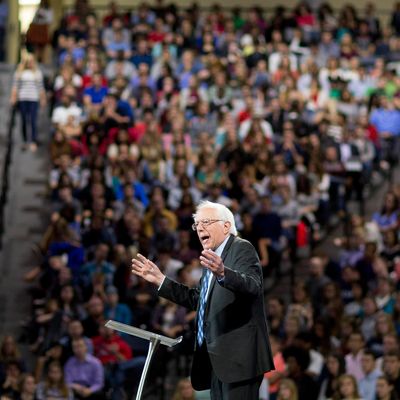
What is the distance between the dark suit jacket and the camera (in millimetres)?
6926

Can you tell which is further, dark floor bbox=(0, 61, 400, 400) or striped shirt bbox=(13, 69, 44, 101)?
striped shirt bbox=(13, 69, 44, 101)

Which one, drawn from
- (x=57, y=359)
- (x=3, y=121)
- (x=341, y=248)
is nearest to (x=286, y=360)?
(x=57, y=359)

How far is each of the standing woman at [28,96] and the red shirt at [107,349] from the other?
19.8 ft

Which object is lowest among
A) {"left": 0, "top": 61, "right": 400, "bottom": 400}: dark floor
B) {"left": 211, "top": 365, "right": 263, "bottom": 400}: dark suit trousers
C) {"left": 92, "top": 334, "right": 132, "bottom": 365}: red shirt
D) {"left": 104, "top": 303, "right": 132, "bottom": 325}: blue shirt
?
{"left": 92, "top": 334, "right": 132, "bottom": 365}: red shirt

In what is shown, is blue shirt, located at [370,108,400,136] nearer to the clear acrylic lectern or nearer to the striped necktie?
the striped necktie

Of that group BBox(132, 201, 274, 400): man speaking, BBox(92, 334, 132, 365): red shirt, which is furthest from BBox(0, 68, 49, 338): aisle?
BBox(132, 201, 274, 400): man speaking

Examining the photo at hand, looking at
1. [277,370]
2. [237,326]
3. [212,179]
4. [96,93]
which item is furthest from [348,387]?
[96,93]

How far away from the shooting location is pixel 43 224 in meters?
16.9

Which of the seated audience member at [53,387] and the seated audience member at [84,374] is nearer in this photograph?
the seated audience member at [53,387]

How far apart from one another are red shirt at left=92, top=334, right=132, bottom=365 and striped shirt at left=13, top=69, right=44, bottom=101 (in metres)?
6.40

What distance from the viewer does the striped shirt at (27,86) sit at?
18.9 metres

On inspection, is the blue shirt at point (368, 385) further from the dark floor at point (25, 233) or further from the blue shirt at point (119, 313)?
the blue shirt at point (119, 313)

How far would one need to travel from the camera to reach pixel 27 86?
62.1ft

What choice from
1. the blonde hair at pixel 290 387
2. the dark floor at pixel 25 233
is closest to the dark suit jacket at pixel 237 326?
the blonde hair at pixel 290 387
